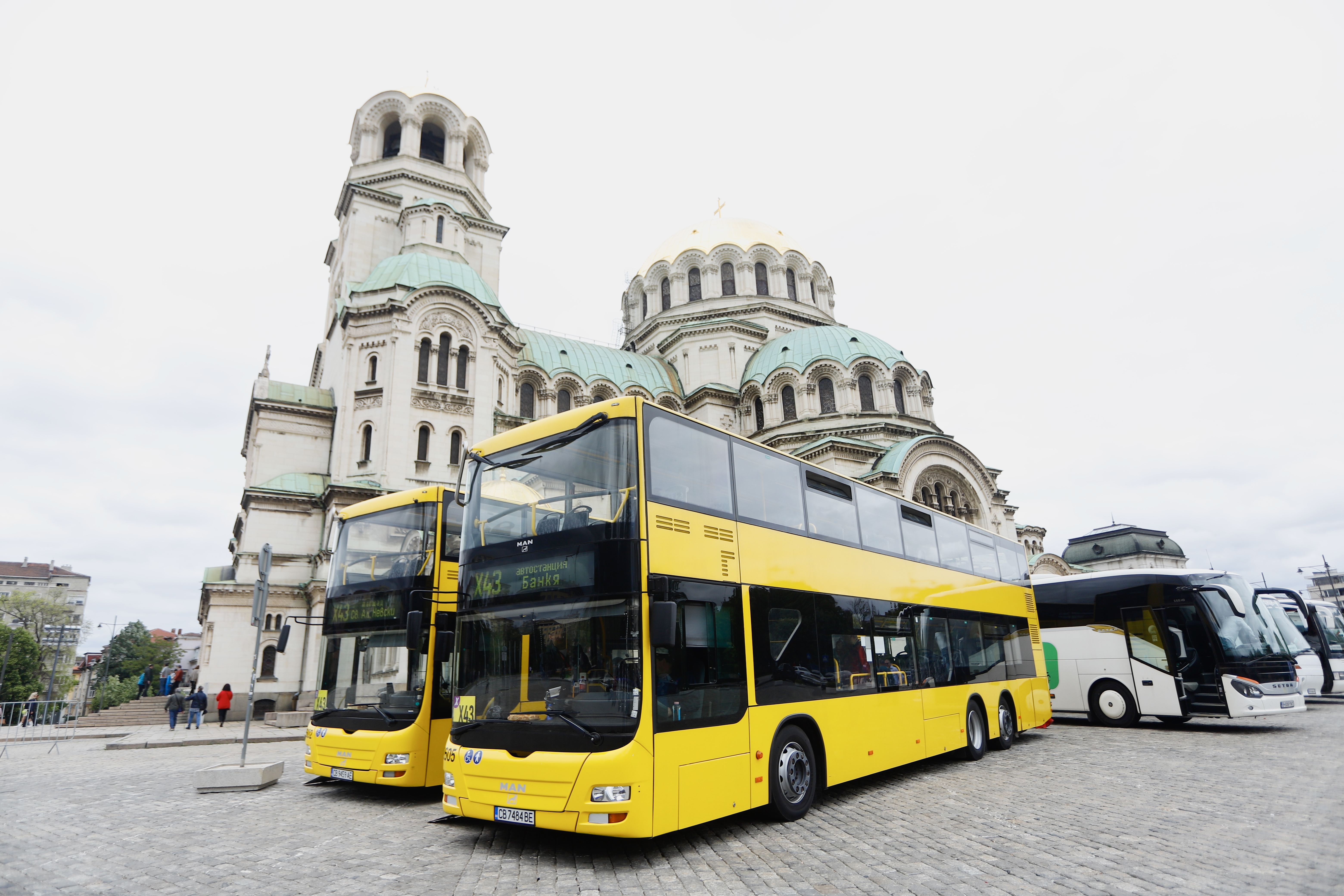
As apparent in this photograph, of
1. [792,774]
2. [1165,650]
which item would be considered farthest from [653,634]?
[1165,650]

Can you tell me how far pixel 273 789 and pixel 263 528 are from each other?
2072cm

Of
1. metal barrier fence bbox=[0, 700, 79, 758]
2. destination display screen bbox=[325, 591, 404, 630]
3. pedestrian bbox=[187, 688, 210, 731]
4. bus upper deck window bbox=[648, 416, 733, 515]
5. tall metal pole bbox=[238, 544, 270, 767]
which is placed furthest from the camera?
pedestrian bbox=[187, 688, 210, 731]

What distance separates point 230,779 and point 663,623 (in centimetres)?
867

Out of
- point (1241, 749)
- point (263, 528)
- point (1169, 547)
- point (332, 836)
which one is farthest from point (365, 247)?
point (1169, 547)

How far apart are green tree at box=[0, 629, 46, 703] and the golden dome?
165ft

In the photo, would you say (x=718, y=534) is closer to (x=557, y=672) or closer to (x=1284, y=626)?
(x=557, y=672)

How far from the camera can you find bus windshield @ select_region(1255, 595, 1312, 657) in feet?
53.2

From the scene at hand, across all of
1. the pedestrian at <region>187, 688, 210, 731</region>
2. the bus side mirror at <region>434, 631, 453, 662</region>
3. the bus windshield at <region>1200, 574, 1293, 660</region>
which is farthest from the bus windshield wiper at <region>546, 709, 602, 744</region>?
the pedestrian at <region>187, 688, 210, 731</region>

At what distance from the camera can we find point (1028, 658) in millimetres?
14742

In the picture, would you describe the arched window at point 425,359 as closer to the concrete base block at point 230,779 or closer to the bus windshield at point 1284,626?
the concrete base block at point 230,779

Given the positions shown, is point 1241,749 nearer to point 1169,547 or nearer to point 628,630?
point 628,630

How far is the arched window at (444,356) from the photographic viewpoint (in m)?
30.8

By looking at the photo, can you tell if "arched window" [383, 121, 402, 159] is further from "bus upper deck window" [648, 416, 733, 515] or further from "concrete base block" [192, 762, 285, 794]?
"bus upper deck window" [648, 416, 733, 515]

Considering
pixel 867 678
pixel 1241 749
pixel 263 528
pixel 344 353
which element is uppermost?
pixel 344 353
